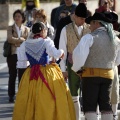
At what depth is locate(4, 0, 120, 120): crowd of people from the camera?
377 inches

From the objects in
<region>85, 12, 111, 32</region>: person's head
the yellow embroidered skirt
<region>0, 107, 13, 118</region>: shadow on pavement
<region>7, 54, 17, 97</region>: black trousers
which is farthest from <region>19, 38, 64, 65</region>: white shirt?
<region>7, 54, 17, 97</region>: black trousers

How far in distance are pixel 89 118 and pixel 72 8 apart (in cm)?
421

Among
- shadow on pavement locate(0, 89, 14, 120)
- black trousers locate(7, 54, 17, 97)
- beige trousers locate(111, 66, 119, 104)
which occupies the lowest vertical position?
shadow on pavement locate(0, 89, 14, 120)

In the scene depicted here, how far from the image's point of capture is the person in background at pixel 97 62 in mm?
9471

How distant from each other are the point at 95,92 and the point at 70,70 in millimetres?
1164

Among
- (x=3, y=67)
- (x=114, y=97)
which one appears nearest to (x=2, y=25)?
(x=3, y=67)

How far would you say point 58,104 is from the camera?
9953 mm

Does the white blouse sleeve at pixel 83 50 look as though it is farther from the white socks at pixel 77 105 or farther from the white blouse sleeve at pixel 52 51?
the white socks at pixel 77 105

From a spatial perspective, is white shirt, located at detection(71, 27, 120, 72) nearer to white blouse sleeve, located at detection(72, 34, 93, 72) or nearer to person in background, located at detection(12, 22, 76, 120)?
white blouse sleeve, located at detection(72, 34, 93, 72)

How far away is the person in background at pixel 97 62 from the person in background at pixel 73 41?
82 centimetres

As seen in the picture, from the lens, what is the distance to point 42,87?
32.8 ft

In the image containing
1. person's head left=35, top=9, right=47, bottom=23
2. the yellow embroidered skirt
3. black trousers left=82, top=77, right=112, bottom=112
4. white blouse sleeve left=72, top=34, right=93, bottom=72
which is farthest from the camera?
person's head left=35, top=9, right=47, bottom=23

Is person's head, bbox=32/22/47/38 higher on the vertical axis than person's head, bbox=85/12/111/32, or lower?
lower

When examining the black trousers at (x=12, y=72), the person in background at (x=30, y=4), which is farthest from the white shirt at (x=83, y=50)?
the person in background at (x=30, y=4)
